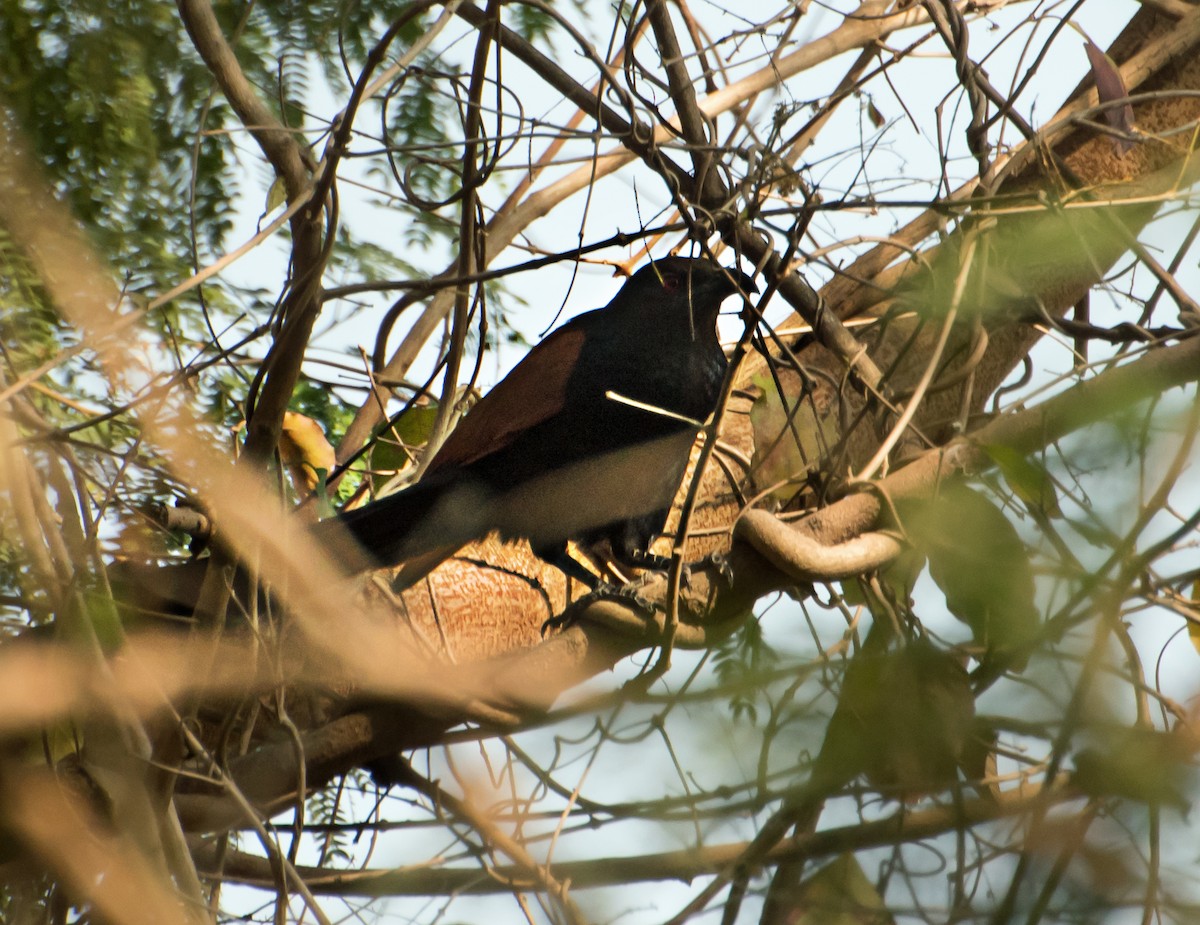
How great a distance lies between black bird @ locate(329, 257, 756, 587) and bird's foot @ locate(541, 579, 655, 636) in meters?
0.23

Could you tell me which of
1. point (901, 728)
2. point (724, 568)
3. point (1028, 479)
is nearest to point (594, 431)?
point (724, 568)

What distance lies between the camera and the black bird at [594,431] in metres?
2.73

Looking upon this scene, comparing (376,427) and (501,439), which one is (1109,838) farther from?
(376,427)

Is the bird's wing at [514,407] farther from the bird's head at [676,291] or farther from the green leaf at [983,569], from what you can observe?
the green leaf at [983,569]

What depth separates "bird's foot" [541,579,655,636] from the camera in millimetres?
1988

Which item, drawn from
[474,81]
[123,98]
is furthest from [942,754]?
[123,98]

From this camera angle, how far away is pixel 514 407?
9.00 feet

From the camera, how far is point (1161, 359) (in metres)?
1.32

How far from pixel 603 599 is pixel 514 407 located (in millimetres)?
889

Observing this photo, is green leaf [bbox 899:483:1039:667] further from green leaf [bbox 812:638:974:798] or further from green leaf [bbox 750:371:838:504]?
green leaf [bbox 750:371:838:504]

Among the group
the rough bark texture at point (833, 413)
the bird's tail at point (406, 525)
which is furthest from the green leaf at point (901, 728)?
the bird's tail at point (406, 525)

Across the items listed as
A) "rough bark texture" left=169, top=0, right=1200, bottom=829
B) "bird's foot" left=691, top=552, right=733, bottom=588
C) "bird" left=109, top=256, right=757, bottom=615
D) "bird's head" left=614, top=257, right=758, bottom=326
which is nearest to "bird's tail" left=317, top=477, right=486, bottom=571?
"bird" left=109, top=256, right=757, bottom=615

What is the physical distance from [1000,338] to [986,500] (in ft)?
5.43

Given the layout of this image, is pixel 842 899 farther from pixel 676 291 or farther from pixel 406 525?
pixel 676 291
